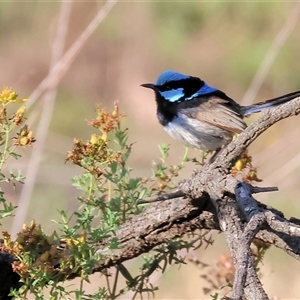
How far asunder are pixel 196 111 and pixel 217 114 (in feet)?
0.41

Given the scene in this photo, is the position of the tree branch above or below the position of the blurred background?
below

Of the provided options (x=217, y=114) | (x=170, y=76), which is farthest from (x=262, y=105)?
(x=170, y=76)

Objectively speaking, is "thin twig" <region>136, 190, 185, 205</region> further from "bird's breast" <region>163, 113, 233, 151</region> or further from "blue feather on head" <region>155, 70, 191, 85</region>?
"blue feather on head" <region>155, 70, 191, 85</region>

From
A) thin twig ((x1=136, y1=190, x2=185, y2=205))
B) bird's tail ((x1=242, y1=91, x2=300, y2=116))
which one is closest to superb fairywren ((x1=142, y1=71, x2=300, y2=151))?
bird's tail ((x1=242, y1=91, x2=300, y2=116))

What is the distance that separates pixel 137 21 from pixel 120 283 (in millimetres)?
3407

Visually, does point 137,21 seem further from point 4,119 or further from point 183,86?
point 4,119

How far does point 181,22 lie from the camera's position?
6.70 metres

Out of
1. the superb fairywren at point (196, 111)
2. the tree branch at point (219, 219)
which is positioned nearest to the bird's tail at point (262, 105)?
the superb fairywren at point (196, 111)

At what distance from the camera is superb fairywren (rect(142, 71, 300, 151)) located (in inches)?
131

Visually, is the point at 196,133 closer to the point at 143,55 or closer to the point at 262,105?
the point at 262,105

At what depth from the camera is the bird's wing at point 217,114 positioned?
3.37 meters

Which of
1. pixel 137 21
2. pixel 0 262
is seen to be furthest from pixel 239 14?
pixel 0 262

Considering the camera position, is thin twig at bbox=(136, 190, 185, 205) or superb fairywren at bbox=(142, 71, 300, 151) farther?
superb fairywren at bbox=(142, 71, 300, 151)

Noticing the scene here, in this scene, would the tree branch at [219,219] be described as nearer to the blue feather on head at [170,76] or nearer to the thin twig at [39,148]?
the thin twig at [39,148]
